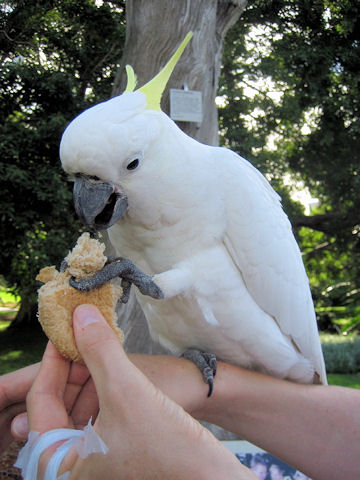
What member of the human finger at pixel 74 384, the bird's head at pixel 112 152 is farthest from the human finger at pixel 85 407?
the bird's head at pixel 112 152

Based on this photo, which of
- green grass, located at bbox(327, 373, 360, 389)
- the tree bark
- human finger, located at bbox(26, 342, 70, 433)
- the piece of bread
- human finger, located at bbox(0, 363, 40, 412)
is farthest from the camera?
green grass, located at bbox(327, 373, 360, 389)

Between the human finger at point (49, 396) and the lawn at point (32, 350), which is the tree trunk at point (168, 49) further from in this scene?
the lawn at point (32, 350)

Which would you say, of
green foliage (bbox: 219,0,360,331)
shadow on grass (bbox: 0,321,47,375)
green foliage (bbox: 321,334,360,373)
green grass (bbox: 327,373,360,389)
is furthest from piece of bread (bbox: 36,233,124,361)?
green foliage (bbox: 321,334,360,373)

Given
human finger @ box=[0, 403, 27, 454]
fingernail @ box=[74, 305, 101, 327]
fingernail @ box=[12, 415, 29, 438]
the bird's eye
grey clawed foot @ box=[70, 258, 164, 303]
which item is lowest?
human finger @ box=[0, 403, 27, 454]

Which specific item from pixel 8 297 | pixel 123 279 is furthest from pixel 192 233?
pixel 8 297

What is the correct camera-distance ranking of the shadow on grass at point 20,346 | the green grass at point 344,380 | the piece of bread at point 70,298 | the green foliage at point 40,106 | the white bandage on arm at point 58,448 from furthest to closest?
the green grass at point 344,380 → the shadow on grass at point 20,346 → the green foliage at point 40,106 → the piece of bread at point 70,298 → the white bandage on arm at point 58,448

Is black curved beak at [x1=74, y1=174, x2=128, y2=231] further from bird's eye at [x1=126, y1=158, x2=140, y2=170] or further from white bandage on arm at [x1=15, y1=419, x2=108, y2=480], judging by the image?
white bandage on arm at [x1=15, y1=419, x2=108, y2=480]

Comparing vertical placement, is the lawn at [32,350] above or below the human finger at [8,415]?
below
